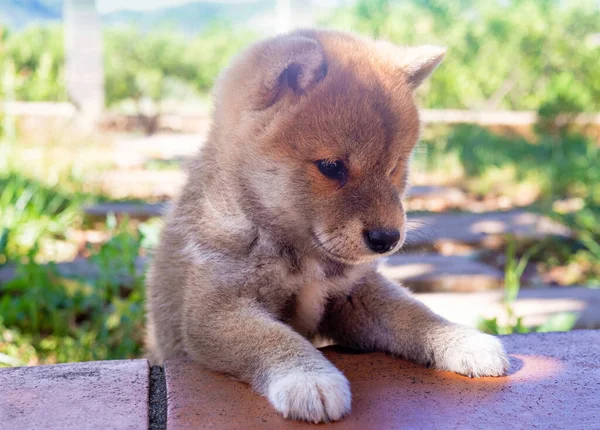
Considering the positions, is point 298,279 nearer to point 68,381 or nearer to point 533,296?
point 68,381

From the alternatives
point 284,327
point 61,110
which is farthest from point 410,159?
point 61,110

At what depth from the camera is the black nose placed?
1981mm

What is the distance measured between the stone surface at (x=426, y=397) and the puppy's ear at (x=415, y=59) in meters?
1.03

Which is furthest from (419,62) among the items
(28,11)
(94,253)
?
(28,11)

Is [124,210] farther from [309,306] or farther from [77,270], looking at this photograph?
[309,306]

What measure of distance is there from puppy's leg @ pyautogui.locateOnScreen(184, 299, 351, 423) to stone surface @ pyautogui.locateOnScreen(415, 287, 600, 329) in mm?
1908

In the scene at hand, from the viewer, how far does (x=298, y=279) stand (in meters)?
2.16

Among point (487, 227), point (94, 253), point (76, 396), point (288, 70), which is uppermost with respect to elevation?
point (288, 70)

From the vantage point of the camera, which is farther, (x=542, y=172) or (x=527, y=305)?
(x=542, y=172)

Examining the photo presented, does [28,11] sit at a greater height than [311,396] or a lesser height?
greater

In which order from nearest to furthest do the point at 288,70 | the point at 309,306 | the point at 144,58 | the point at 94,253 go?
the point at 288,70 → the point at 309,306 → the point at 94,253 → the point at 144,58

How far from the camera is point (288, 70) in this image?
2.13 m

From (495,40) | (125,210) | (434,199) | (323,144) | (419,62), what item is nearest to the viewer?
(323,144)

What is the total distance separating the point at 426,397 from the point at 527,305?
8.00 ft
